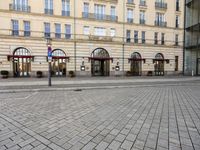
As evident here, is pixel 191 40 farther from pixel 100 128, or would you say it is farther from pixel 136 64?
pixel 100 128

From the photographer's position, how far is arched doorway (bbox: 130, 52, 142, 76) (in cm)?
3059

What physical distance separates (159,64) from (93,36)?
48.6 feet

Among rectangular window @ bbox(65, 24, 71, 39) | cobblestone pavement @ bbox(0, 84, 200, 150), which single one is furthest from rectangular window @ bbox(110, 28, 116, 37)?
cobblestone pavement @ bbox(0, 84, 200, 150)

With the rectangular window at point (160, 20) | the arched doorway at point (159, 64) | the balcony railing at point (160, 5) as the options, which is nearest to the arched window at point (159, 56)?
the arched doorway at point (159, 64)

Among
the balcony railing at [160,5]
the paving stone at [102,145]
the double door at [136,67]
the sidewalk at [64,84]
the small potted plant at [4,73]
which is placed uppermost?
the balcony railing at [160,5]

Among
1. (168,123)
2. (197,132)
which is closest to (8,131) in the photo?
(168,123)

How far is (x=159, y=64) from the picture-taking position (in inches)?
1284

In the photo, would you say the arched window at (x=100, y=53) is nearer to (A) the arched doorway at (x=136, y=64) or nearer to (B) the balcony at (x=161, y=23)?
(A) the arched doorway at (x=136, y=64)

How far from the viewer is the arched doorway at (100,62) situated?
28.5 meters

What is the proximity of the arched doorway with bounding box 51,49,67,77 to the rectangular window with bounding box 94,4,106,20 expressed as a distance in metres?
8.93

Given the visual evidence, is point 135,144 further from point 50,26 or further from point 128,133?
point 50,26

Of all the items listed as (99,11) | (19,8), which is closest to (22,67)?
(19,8)

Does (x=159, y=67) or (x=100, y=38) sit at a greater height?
(x=100, y=38)

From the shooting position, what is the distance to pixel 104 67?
30.1 metres
